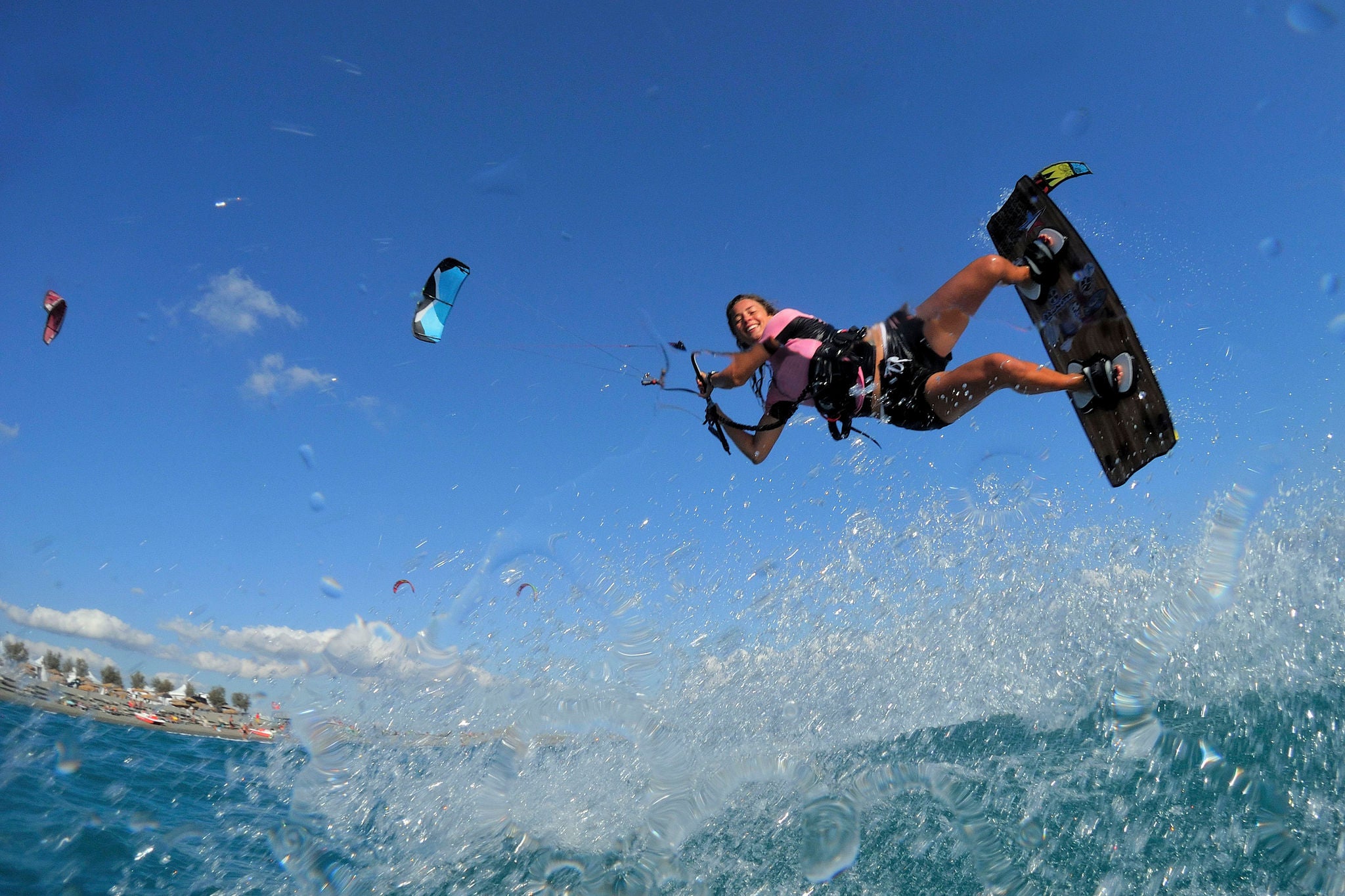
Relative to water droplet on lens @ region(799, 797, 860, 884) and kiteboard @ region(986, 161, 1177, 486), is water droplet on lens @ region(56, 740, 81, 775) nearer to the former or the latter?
water droplet on lens @ region(799, 797, 860, 884)

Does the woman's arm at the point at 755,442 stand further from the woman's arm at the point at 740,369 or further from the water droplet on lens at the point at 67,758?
the water droplet on lens at the point at 67,758

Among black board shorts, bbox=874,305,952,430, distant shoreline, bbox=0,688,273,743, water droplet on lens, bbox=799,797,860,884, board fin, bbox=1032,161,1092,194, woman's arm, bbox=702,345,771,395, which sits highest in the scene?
distant shoreline, bbox=0,688,273,743

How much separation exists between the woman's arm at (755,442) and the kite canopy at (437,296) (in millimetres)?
2560

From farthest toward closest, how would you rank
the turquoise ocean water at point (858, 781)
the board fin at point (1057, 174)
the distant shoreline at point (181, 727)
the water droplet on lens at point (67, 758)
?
the distant shoreline at point (181, 727), the water droplet on lens at point (67, 758), the board fin at point (1057, 174), the turquoise ocean water at point (858, 781)

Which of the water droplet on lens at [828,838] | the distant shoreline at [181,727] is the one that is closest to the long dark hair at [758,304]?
the water droplet on lens at [828,838]

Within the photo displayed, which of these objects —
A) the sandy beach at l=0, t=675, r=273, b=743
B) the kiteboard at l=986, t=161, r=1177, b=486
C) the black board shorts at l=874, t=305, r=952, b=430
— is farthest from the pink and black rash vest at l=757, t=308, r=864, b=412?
the sandy beach at l=0, t=675, r=273, b=743

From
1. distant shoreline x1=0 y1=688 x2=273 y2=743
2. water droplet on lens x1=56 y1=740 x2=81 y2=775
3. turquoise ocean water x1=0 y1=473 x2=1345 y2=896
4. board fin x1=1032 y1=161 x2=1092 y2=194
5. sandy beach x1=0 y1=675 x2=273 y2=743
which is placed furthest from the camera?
distant shoreline x1=0 y1=688 x2=273 y2=743

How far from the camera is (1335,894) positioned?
108 inches

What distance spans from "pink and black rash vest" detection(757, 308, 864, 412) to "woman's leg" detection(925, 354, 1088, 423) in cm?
59

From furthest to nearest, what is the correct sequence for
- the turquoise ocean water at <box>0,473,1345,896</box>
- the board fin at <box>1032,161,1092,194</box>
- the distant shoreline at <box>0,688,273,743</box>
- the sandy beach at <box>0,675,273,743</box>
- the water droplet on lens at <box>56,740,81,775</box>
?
the distant shoreline at <box>0,688,273,743</box>
the sandy beach at <box>0,675,273,743</box>
the water droplet on lens at <box>56,740,81,775</box>
the board fin at <box>1032,161,1092,194</box>
the turquoise ocean water at <box>0,473,1345,896</box>

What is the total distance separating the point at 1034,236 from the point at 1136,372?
60.4 inches

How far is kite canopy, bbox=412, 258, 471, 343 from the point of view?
5.22 metres

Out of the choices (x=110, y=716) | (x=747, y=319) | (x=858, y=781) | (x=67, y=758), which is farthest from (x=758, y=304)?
(x=110, y=716)

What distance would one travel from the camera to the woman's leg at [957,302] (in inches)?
179
